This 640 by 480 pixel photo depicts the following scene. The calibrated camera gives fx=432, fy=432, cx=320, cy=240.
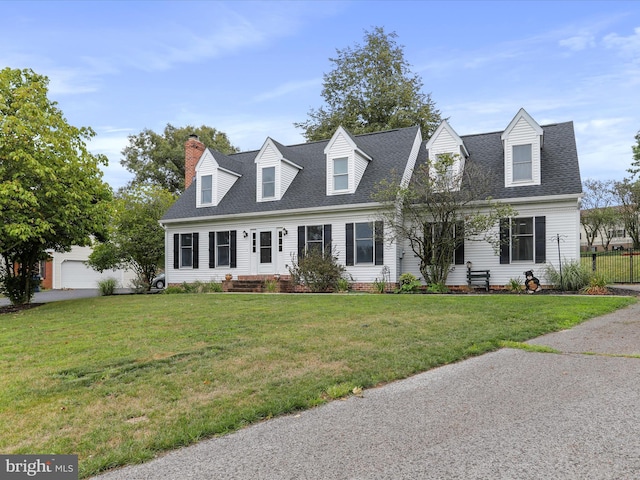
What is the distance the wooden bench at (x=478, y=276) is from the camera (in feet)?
49.5

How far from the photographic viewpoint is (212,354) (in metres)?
5.75

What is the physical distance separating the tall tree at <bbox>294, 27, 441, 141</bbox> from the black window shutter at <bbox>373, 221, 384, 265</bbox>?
14.8 meters

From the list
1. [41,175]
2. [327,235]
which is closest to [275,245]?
[327,235]

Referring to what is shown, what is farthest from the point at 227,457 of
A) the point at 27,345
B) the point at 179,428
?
the point at 27,345

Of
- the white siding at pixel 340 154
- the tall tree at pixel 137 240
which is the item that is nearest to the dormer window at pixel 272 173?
the white siding at pixel 340 154

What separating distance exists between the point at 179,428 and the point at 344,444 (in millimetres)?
1328

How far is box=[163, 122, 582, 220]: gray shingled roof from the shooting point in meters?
15.2

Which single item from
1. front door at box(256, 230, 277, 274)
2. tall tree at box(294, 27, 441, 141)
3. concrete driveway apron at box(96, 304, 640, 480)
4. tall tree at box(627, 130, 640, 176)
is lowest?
concrete driveway apron at box(96, 304, 640, 480)

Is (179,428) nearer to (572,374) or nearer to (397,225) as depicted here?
(572,374)

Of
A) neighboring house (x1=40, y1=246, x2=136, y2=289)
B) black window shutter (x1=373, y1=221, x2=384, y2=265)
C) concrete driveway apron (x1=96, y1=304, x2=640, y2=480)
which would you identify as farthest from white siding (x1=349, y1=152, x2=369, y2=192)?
neighboring house (x1=40, y1=246, x2=136, y2=289)

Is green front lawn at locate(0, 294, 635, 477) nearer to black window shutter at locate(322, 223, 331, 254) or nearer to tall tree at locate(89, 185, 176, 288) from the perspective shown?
black window shutter at locate(322, 223, 331, 254)

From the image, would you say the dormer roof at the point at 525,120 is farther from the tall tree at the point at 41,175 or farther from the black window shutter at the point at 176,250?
the black window shutter at the point at 176,250

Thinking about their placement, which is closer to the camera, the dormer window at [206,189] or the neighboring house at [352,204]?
the neighboring house at [352,204]

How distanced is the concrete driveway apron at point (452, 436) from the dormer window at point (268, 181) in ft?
48.9
